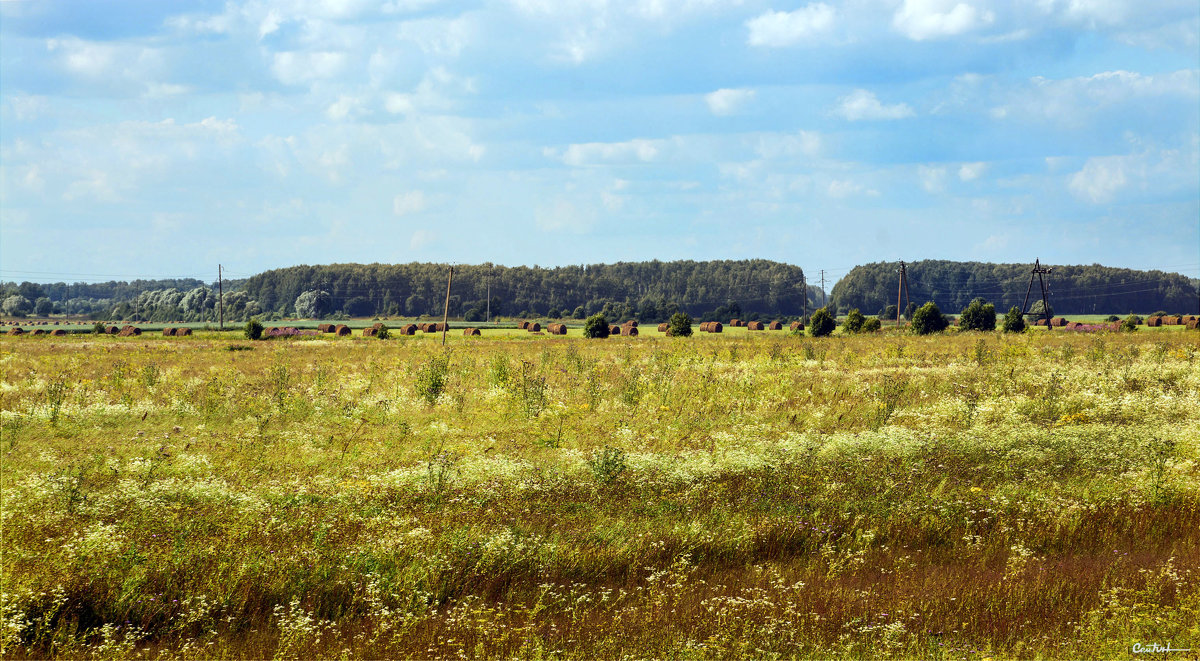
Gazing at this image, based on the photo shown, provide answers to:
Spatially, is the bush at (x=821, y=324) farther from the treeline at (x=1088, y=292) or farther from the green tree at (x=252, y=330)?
the treeline at (x=1088, y=292)

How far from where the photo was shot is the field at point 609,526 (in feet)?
23.8

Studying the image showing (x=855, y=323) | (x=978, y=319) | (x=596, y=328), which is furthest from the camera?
(x=596, y=328)

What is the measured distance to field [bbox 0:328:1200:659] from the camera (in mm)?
7262

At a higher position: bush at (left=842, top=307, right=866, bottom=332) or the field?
bush at (left=842, top=307, right=866, bottom=332)

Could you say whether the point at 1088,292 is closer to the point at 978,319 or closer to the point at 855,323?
the point at 978,319

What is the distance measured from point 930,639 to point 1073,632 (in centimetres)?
153

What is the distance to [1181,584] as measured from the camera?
8062mm

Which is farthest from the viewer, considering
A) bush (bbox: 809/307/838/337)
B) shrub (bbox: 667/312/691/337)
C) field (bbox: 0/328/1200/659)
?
shrub (bbox: 667/312/691/337)

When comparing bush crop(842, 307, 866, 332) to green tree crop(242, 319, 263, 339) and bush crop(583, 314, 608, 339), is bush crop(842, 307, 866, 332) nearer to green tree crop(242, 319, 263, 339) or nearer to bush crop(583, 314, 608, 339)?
bush crop(583, 314, 608, 339)

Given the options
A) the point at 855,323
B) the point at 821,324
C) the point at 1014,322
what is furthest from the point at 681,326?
the point at 1014,322

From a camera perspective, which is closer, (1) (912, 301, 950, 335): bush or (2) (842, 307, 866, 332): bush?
(1) (912, 301, 950, 335): bush

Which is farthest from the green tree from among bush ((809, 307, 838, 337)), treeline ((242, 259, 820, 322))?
treeline ((242, 259, 820, 322))

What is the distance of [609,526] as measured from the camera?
1027 centimetres

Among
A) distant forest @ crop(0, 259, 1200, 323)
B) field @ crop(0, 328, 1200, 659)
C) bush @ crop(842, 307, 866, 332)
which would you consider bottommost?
field @ crop(0, 328, 1200, 659)
